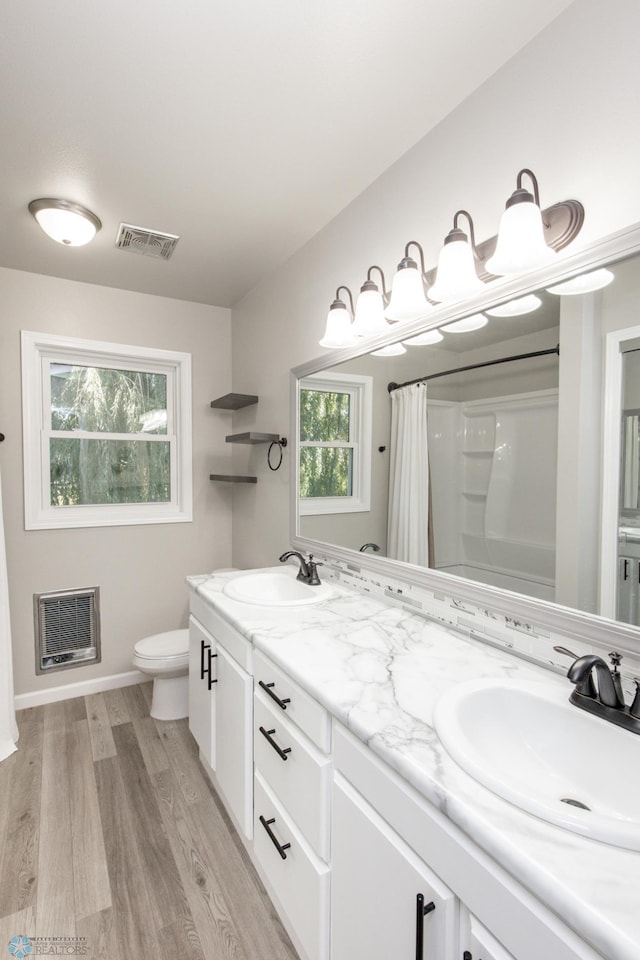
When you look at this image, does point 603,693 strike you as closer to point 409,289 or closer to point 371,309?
point 409,289

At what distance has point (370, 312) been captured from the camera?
5.56ft

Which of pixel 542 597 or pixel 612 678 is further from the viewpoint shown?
pixel 542 597

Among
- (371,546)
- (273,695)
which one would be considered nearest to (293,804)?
(273,695)

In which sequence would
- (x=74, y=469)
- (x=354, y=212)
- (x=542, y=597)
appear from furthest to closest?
(x=74, y=469), (x=354, y=212), (x=542, y=597)

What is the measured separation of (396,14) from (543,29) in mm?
372

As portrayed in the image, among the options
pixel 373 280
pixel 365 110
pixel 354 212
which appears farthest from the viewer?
pixel 354 212

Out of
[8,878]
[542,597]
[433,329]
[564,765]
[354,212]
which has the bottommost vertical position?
[8,878]

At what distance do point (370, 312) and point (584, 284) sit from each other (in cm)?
74

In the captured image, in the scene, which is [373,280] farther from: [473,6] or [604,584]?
[604,584]

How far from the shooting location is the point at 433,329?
1.56m

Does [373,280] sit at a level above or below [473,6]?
below

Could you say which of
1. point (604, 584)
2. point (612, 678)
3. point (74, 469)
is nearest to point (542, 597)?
point (604, 584)

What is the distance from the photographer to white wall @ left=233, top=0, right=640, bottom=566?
Result: 40.5 inches

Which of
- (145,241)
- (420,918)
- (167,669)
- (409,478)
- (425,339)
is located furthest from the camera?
(167,669)
